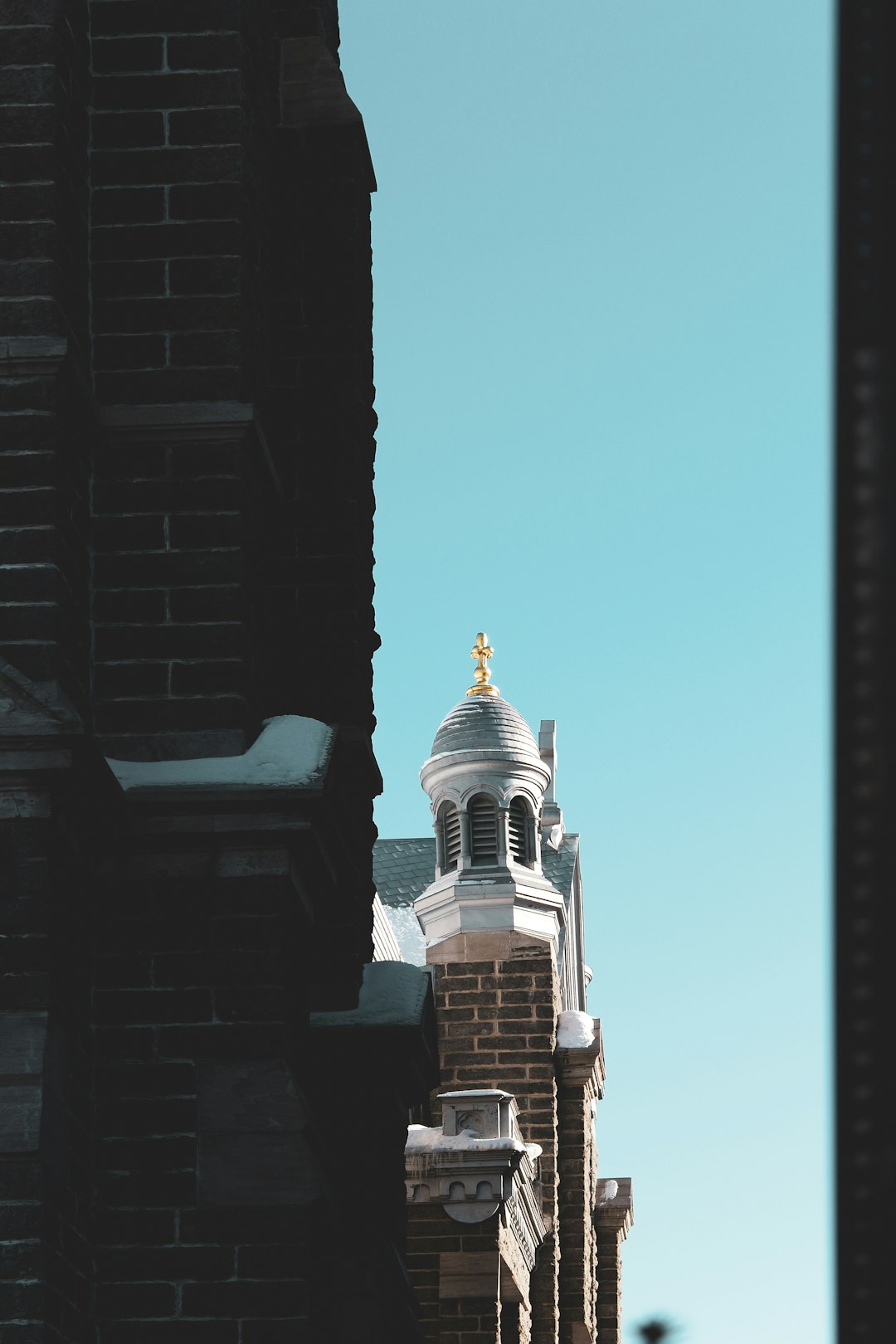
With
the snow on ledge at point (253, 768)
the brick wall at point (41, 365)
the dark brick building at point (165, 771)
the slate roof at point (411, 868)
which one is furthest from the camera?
the slate roof at point (411, 868)

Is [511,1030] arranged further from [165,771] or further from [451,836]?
[165,771]

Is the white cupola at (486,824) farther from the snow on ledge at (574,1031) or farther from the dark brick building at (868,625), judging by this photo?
the dark brick building at (868,625)

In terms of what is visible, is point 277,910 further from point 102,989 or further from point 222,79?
point 222,79

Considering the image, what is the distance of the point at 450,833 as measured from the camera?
34.9m

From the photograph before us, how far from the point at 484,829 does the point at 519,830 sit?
57cm

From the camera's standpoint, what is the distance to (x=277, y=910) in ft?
32.8

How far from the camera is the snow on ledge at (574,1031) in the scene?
32.5 metres

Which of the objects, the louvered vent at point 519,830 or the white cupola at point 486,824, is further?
the louvered vent at point 519,830

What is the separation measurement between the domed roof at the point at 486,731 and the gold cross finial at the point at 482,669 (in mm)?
168

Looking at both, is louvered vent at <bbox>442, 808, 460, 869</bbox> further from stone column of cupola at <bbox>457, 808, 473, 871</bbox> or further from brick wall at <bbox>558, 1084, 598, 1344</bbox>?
brick wall at <bbox>558, 1084, 598, 1344</bbox>

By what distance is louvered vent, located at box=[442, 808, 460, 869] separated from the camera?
34.6 meters

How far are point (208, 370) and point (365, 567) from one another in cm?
246

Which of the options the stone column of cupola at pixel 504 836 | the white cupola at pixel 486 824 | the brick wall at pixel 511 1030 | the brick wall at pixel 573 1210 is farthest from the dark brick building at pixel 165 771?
the stone column of cupola at pixel 504 836

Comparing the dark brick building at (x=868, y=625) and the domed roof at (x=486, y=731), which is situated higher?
the domed roof at (x=486, y=731)
